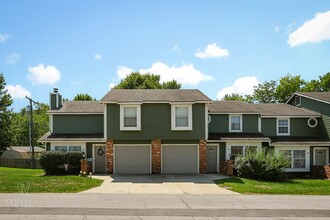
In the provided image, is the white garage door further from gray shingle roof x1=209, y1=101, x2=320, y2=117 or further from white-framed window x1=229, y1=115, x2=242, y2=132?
white-framed window x1=229, y1=115, x2=242, y2=132

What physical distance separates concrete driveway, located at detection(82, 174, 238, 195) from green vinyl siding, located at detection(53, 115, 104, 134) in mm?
6403

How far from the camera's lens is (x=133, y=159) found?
26234mm

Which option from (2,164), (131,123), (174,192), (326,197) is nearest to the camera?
(326,197)

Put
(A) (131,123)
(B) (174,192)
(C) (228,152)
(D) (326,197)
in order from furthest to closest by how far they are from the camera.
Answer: (C) (228,152) < (A) (131,123) < (B) (174,192) < (D) (326,197)

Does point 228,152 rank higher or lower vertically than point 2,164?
higher

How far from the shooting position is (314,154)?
28.3m

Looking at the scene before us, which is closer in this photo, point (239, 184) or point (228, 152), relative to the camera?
point (239, 184)

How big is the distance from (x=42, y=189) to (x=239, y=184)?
10937 mm

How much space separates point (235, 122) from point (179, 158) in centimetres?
619

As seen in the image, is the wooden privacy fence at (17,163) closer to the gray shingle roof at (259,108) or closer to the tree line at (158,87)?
the tree line at (158,87)

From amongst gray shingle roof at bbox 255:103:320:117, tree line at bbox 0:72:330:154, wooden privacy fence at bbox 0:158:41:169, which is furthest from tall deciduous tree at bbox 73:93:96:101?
gray shingle roof at bbox 255:103:320:117

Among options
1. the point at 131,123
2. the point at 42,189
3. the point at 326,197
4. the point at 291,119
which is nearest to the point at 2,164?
the point at 131,123

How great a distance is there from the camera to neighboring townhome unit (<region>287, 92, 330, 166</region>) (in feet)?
92.9

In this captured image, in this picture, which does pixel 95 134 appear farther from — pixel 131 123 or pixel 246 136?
pixel 246 136
